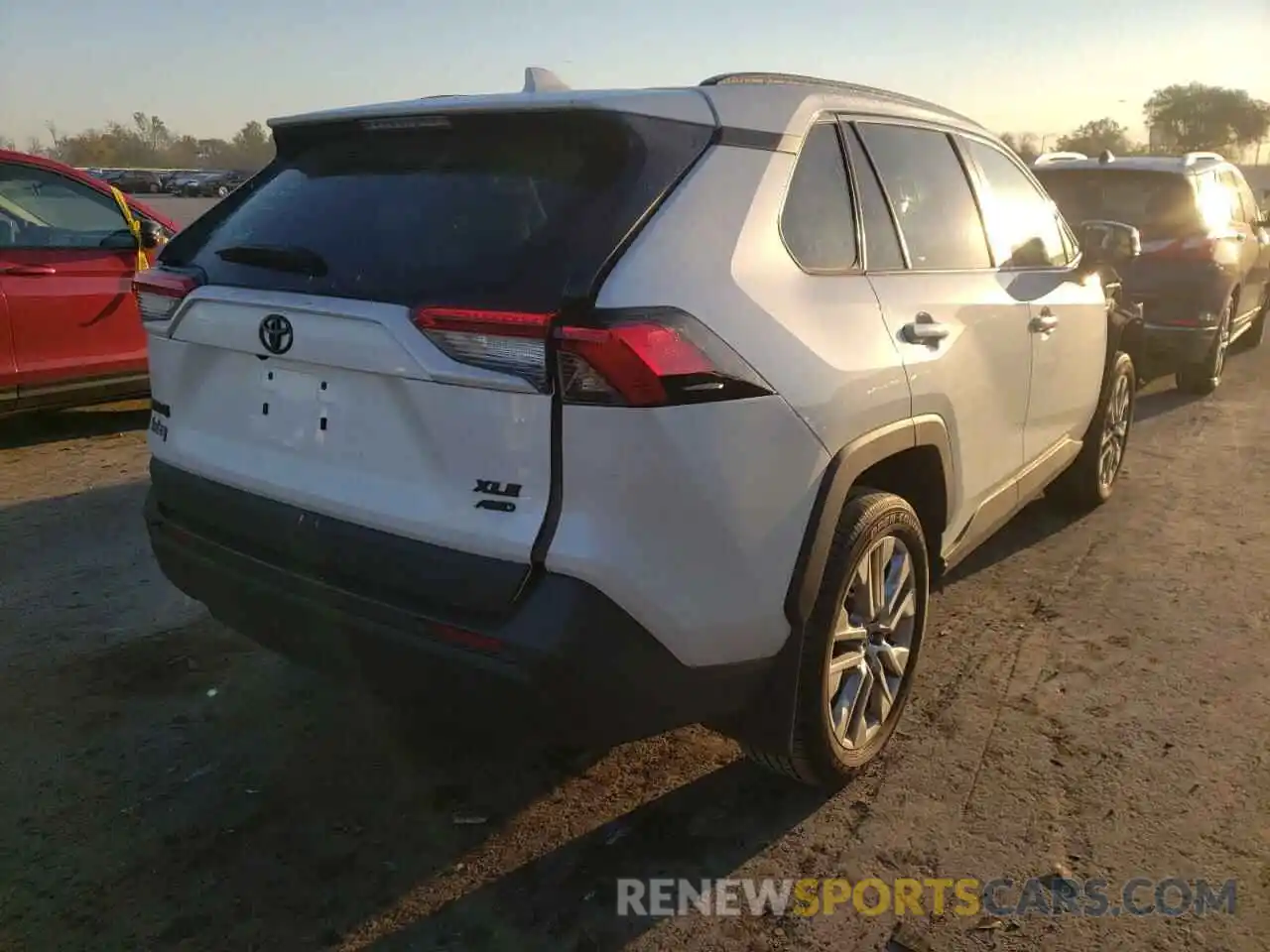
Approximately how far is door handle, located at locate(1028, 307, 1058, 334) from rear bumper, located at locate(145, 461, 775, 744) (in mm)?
1999

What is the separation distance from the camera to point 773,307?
2.32 m

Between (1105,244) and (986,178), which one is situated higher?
(986,178)

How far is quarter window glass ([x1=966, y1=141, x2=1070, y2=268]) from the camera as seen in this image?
376 cm

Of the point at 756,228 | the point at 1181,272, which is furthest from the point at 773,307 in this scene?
the point at 1181,272

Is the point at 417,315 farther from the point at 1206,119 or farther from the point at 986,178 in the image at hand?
the point at 1206,119

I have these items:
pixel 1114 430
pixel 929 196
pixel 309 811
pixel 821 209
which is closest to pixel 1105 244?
pixel 1114 430

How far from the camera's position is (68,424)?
22.5ft

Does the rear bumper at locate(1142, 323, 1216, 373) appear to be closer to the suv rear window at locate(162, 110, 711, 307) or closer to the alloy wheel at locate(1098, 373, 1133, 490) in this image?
the alloy wheel at locate(1098, 373, 1133, 490)

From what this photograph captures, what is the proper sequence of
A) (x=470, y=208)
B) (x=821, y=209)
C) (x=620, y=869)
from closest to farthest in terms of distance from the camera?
(x=470, y=208) < (x=620, y=869) < (x=821, y=209)

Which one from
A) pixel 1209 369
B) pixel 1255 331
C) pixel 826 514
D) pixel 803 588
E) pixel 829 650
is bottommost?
pixel 1255 331

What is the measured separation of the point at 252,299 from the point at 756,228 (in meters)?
1.18

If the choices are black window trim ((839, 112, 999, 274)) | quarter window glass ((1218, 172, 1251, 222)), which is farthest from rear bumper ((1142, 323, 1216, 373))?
black window trim ((839, 112, 999, 274))

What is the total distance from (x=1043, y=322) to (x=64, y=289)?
17.5 ft

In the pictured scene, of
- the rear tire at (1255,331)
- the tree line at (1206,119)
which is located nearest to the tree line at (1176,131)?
the tree line at (1206,119)
